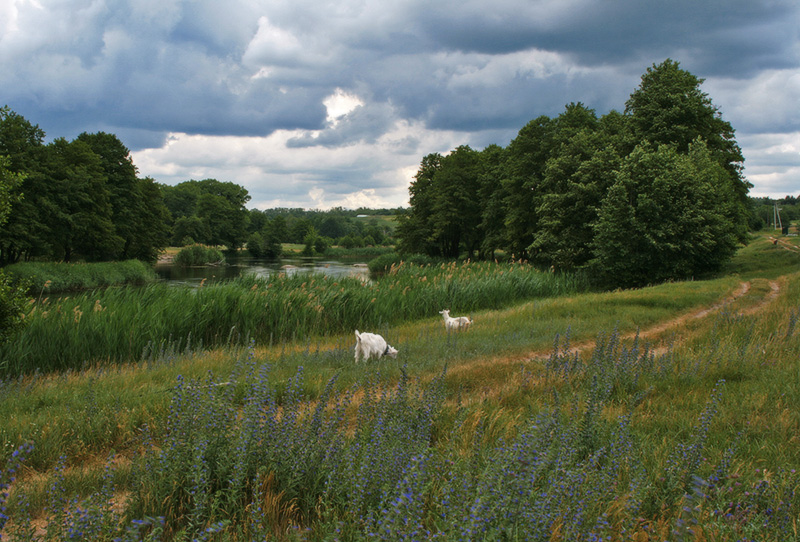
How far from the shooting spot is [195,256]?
195 ft

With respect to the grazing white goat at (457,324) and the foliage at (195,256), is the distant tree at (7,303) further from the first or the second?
the foliage at (195,256)

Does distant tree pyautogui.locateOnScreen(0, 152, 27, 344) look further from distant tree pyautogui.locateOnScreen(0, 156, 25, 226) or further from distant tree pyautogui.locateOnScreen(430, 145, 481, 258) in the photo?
distant tree pyautogui.locateOnScreen(430, 145, 481, 258)

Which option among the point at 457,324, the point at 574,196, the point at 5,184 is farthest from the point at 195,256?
the point at 457,324

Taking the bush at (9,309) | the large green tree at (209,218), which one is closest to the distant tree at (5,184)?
the bush at (9,309)

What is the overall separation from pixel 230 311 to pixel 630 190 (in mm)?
20801

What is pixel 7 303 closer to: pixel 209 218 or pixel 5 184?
pixel 5 184

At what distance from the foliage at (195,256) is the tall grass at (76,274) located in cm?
1845

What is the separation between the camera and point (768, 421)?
484 cm

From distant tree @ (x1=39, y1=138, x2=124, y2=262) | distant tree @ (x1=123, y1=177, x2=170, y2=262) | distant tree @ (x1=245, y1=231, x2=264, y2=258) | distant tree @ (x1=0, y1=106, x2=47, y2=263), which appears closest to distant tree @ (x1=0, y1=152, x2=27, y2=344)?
distant tree @ (x1=0, y1=106, x2=47, y2=263)

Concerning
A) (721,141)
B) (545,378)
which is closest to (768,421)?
(545,378)

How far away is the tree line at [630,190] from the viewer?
75.1ft

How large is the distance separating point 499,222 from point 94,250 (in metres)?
36.3

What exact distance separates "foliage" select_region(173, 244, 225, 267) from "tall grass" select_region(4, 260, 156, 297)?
1845cm

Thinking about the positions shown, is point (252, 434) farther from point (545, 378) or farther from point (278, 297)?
point (278, 297)
